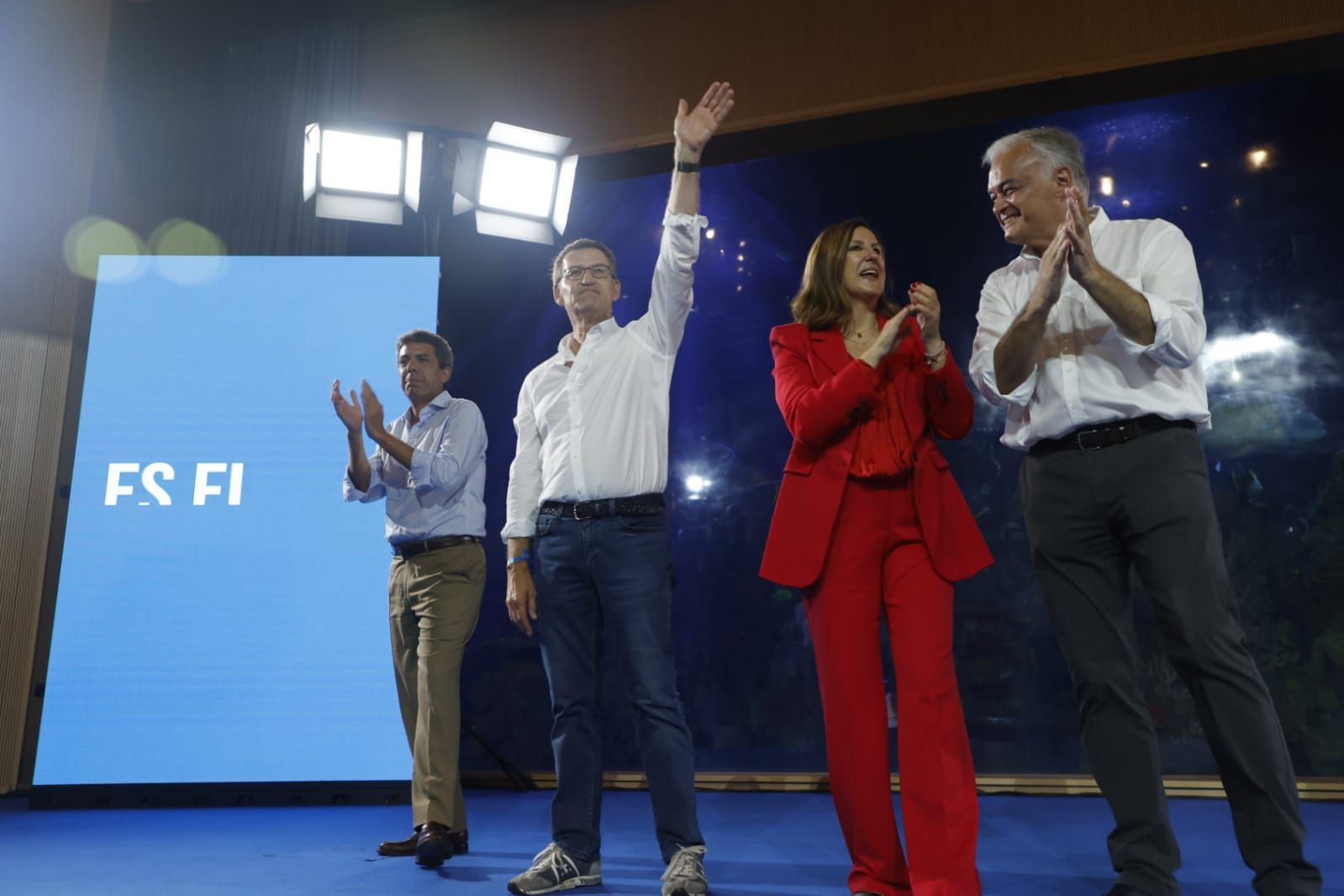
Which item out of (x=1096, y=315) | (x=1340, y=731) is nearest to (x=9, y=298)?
(x=1096, y=315)

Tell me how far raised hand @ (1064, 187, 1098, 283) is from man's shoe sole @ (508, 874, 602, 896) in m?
1.68

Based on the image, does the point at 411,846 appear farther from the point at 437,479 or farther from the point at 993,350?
the point at 993,350

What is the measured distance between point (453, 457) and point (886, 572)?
1.43 meters

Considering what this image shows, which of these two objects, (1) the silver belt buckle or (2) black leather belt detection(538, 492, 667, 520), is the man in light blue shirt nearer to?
(2) black leather belt detection(538, 492, 667, 520)

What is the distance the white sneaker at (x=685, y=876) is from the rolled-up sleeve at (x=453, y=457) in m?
1.27

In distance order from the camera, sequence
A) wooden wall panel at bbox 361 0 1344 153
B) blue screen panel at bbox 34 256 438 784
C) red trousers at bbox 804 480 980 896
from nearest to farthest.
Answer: red trousers at bbox 804 480 980 896
blue screen panel at bbox 34 256 438 784
wooden wall panel at bbox 361 0 1344 153

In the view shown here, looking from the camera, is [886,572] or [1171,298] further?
[886,572]

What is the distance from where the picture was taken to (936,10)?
415cm

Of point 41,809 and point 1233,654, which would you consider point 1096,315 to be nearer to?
point 1233,654

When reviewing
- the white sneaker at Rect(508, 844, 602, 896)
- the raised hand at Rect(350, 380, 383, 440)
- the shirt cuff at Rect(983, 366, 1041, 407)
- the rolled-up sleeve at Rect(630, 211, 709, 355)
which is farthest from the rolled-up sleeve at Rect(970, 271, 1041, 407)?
the raised hand at Rect(350, 380, 383, 440)

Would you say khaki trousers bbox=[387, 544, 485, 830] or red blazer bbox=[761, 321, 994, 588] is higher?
red blazer bbox=[761, 321, 994, 588]

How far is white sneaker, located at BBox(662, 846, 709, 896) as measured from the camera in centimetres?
209

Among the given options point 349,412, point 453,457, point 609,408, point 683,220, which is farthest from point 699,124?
point 349,412

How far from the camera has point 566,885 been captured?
2.23 m
